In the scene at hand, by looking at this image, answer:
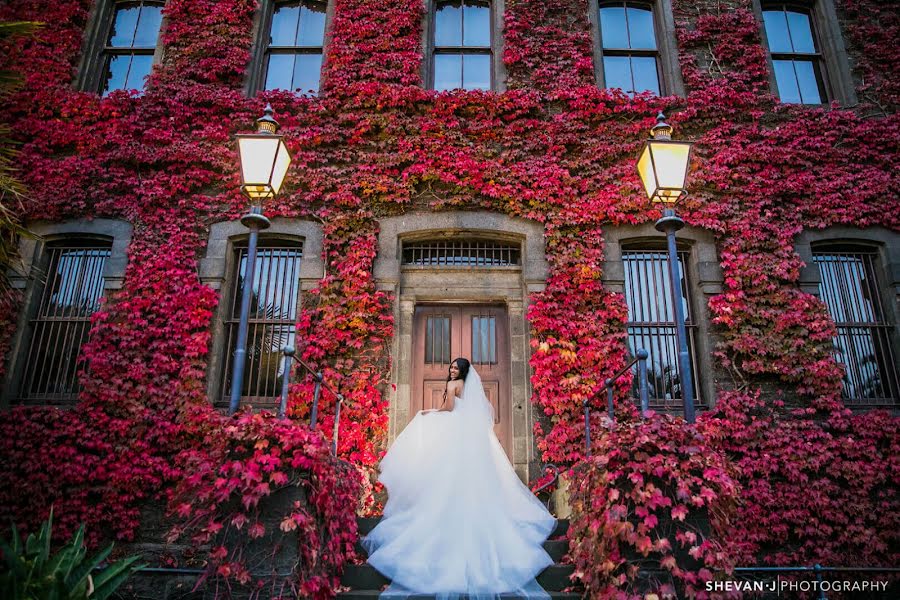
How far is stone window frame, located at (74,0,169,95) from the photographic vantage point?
878 cm

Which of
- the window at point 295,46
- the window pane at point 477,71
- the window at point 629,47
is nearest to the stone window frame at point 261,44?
the window at point 295,46

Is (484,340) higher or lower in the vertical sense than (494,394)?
higher

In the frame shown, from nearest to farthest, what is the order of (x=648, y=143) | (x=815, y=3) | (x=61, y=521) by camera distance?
(x=648, y=143), (x=61, y=521), (x=815, y=3)

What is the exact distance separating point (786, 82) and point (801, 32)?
1.10m

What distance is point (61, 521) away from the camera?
256 inches

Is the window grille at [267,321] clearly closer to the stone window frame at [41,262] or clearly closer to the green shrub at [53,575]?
the stone window frame at [41,262]

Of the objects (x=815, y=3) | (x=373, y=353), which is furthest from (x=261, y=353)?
(x=815, y=3)

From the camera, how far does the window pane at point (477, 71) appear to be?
8.80 m

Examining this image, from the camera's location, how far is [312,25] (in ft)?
30.4

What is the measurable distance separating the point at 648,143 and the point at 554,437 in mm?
3489

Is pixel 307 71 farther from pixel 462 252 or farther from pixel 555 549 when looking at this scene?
pixel 555 549

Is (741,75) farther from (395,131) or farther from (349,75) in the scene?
(349,75)

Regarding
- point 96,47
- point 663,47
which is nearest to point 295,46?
point 96,47

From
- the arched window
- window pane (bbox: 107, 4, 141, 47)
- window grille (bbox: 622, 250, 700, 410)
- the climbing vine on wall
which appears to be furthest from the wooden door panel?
window pane (bbox: 107, 4, 141, 47)
